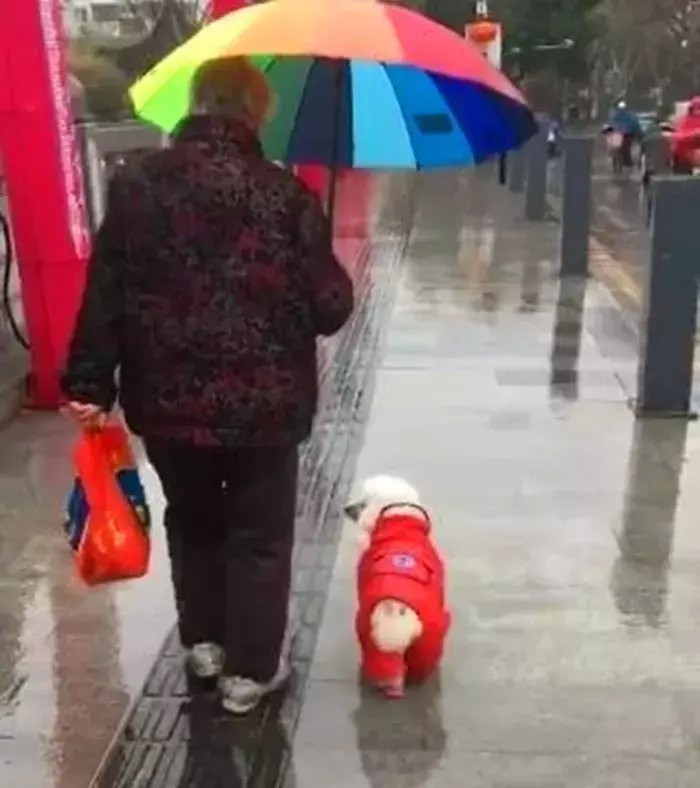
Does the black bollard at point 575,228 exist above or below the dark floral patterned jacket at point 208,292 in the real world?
below

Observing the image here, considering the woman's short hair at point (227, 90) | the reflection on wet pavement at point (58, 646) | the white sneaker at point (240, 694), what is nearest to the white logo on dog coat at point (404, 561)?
the white sneaker at point (240, 694)

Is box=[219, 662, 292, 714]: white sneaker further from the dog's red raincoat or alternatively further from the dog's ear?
the dog's ear

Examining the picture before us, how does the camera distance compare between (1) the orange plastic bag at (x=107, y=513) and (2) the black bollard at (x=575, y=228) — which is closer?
(1) the orange plastic bag at (x=107, y=513)

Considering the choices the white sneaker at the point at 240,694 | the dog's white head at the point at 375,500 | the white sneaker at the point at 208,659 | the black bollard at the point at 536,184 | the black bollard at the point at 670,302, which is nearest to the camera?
the white sneaker at the point at 240,694

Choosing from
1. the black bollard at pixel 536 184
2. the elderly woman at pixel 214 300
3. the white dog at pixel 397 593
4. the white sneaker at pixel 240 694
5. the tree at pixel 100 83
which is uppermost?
the elderly woman at pixel 214 300

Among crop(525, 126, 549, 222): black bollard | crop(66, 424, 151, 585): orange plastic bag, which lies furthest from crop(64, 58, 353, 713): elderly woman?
crop(525, 126, 549, 222): black bollard

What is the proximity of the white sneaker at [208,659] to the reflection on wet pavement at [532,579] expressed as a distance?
10.9 inches

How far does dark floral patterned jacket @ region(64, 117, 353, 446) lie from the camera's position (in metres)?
3.90

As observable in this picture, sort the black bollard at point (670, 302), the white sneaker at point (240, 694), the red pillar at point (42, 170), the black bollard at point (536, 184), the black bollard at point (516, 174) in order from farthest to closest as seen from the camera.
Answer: the black bollard at point (516, 174) → the black bollard at point (536, 184) → the black bollard at point (670, 302) → the red pillar at point (42, 170) → the white sneaker at point (240, 694)

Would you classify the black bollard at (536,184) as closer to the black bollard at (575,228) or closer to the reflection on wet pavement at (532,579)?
the black bollard at (575,228)

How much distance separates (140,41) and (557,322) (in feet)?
49.7

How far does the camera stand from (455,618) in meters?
5.05

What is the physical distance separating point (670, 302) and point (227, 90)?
13.9 feet

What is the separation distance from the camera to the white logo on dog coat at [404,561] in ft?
14.3
